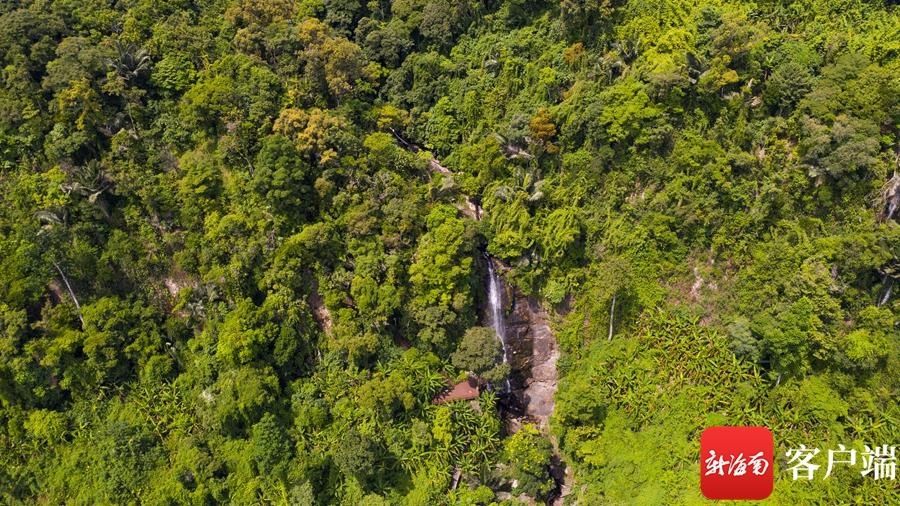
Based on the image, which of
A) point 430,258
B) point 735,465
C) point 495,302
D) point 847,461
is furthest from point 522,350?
point 847,461

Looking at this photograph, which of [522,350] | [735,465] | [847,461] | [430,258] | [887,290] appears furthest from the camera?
[522,350]

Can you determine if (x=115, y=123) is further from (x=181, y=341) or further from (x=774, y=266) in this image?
(x=774, y=266)

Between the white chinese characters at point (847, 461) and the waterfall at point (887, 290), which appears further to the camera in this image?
the waterfall at point (887, 290)

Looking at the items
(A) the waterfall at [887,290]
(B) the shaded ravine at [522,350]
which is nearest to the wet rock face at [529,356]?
(B) the shaded ravine at [522,350]

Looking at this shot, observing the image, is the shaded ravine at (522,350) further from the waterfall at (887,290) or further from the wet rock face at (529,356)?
the waterfall at (887,290)

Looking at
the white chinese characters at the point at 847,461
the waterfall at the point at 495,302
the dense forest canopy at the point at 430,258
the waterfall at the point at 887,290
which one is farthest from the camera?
the waterfall at the point at 495,302

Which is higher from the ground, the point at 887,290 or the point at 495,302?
the point at 887,290

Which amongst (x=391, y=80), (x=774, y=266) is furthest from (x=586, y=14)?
(x=774, y=266)

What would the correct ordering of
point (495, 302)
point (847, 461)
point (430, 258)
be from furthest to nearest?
point (495, 302) < point (430, 258) < point (847, 461)

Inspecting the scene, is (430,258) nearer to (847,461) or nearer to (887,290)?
(847,461)
